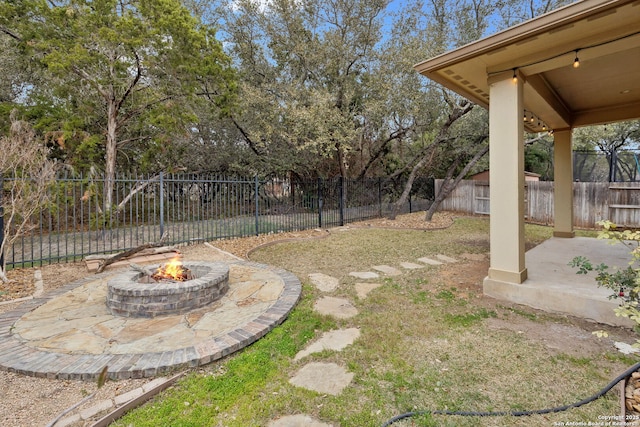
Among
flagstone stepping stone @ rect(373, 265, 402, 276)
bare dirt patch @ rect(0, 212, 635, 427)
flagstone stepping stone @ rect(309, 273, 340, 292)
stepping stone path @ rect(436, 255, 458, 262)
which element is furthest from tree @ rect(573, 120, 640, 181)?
flagstone stepping stone @ rect(309, 273, 340, 292)

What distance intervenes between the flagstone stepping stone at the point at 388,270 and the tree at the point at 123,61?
602cm

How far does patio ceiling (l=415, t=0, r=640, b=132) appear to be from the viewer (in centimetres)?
276

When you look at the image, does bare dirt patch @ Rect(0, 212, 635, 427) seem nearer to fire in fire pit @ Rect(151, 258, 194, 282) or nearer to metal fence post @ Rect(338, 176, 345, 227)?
fire in fire pit @ Rect(151, 258, 194, 282)

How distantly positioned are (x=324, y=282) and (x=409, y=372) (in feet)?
7.17

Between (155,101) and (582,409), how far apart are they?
10882 millimetres

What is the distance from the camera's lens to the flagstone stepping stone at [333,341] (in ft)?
8.20

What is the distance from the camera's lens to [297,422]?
1727mm

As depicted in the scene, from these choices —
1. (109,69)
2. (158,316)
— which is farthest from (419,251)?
(109,69)

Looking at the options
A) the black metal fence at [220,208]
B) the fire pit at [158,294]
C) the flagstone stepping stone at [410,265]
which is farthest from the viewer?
the black metal fence at [220,208]

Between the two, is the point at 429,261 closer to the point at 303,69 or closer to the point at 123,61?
the point at 303,69

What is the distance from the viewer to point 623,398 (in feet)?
5.92

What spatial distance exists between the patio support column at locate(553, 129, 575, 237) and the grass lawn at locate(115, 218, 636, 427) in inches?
169

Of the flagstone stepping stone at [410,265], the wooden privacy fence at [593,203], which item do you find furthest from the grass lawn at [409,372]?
the wooden privacy fence at [593,203]

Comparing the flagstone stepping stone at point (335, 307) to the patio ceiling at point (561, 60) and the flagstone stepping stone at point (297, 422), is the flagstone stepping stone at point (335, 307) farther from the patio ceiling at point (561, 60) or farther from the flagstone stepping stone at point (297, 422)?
the patio ceiling at point (561, 60)
